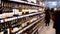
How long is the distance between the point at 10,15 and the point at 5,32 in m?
0.43

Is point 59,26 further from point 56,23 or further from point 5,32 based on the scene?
point 5,32

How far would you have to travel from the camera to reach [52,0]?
59.6ft

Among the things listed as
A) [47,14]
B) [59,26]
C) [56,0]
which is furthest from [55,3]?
[59,26]

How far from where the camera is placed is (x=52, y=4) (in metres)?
18.0

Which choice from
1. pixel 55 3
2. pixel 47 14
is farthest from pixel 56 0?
pixel 47 14

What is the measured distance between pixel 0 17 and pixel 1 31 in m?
0.28

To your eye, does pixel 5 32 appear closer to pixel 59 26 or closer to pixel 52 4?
pixel 59 26

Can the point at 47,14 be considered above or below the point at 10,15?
below

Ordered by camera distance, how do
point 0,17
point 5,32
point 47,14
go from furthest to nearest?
point 47,14, point 5,32, point 0,17

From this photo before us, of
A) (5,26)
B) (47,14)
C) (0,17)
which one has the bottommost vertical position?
(47,14)

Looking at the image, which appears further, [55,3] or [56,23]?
[55,3]

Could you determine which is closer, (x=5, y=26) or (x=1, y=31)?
(x=1, y=31)

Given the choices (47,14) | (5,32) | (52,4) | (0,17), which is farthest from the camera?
(52,4)

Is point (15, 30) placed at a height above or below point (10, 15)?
below
